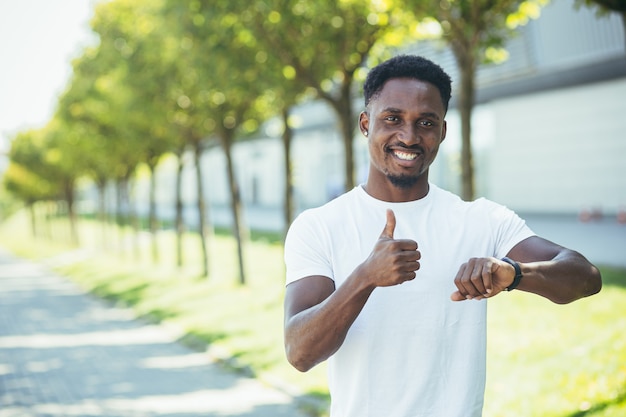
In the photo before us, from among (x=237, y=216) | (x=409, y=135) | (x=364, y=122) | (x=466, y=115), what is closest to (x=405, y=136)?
(x=409, y=135)

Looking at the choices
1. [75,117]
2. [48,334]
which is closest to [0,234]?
[75,117]

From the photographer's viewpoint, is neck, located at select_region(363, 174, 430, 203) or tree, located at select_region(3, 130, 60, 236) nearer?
neck, located at select_region(363, 174, 430, 203)

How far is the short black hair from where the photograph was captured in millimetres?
2334

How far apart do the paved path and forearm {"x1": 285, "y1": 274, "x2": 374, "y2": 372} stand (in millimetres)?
5330

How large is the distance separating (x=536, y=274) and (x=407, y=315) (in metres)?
0.39

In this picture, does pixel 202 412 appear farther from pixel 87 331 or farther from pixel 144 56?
pixel 144 56

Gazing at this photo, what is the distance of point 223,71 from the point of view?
11.5 meters

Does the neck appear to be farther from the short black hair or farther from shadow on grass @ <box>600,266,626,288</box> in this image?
shadow on grass @ <box>600,266,626,288</box>

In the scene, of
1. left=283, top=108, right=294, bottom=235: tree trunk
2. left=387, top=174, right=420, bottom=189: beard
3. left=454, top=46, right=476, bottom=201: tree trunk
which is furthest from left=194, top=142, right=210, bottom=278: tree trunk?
left=387, top=174, right=420, bottom=189: beard

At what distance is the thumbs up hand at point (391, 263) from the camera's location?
1969 millimetres

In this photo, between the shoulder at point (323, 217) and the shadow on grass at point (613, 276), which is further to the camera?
the shadow on grass at point (613, 276)

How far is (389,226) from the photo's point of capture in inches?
82.7

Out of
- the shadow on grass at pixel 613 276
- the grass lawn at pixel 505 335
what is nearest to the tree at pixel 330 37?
the grass lawn at pixel 505 335

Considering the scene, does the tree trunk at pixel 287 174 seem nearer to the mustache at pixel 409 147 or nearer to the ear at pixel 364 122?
the ear at pixel 364 122
